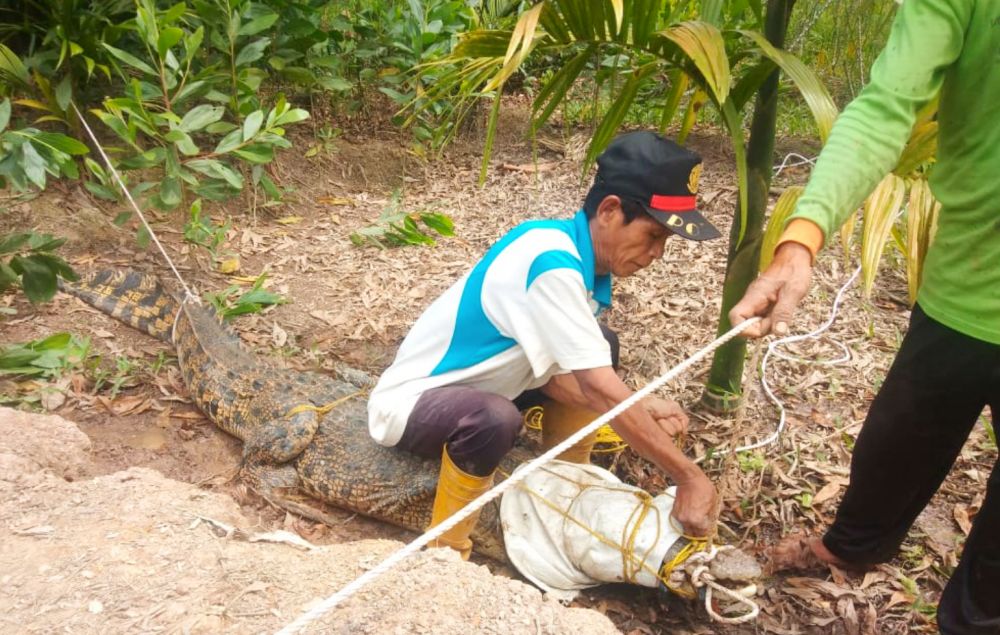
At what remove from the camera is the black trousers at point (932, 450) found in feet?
6.15

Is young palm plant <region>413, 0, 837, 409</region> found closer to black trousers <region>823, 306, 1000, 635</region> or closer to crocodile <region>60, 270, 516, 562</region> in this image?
black trousers <region>823, 306, 1000, 635</region>

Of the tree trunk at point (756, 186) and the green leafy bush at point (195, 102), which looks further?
the green leafy bush at point (195, 102)

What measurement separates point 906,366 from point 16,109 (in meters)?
5.11

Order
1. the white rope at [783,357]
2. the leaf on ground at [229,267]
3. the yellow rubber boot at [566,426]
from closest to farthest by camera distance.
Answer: the yellow rubber boot at [566,426]
the white rope at [783,357]
the leaf on ground at [229,267]

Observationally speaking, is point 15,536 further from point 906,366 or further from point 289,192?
point 289,192

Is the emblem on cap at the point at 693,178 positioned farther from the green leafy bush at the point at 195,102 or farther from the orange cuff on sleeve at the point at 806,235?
the green leafy bush at the point at 195,102

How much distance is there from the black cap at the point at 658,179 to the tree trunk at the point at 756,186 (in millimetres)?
374

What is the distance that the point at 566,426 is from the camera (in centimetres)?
307

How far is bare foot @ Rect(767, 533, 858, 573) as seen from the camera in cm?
252

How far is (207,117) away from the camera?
3885 millimetres

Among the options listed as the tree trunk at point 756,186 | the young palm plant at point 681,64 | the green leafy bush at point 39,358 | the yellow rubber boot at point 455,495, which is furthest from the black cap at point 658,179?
the green leafy bush at point 39,358

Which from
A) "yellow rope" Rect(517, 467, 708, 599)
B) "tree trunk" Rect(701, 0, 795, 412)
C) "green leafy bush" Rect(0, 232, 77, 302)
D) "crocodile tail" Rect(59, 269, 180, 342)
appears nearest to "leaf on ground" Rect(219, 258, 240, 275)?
"crocodile tail" Rect(59, 269, 180, 342)

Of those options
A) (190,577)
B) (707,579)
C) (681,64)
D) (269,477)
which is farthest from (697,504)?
(269,477)

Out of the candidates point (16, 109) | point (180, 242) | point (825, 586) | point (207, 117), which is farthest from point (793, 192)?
point (16, 109)
